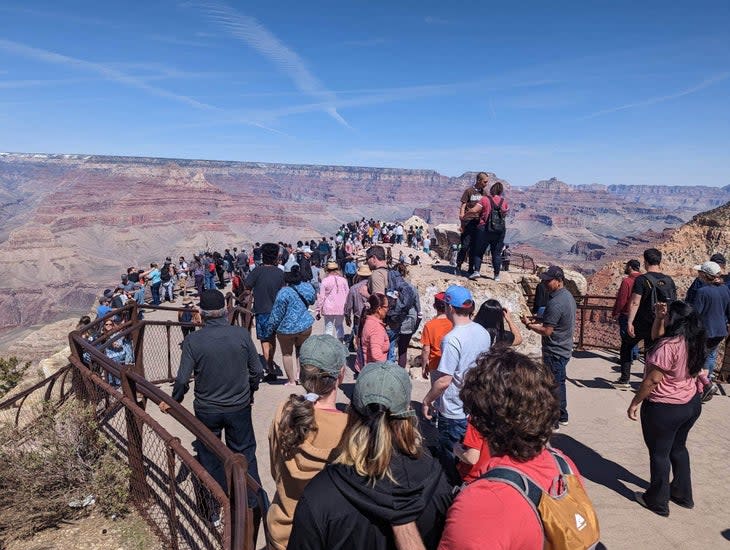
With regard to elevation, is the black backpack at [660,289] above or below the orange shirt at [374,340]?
above

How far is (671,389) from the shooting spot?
3.37 m

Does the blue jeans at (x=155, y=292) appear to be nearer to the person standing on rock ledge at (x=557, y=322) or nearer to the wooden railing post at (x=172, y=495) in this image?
the wooden railing post at (x=172, y=495)

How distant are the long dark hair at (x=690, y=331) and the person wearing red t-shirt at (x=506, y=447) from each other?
2161 mm

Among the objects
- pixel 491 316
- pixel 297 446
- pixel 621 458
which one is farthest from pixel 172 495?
pixel 621 458

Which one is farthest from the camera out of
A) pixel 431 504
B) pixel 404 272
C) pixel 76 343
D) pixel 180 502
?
pixel 404 272

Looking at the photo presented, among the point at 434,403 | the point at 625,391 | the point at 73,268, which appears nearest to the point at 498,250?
the point at 625,391

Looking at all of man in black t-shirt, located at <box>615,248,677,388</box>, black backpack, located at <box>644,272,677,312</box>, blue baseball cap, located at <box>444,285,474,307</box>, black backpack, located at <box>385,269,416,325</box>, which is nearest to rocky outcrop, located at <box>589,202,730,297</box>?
man in black t-shirt, located at <box>615,248,677,388</box>

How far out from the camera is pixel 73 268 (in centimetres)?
11438

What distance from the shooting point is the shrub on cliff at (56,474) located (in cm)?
331

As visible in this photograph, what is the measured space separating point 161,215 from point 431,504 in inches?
6803

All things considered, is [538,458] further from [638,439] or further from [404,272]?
[404,272]

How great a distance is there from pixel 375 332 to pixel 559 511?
10.4 ft

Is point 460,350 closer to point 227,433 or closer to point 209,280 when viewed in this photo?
point 227,433

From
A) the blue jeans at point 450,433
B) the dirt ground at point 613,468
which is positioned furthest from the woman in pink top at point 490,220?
the blue jeans at point 450,433
